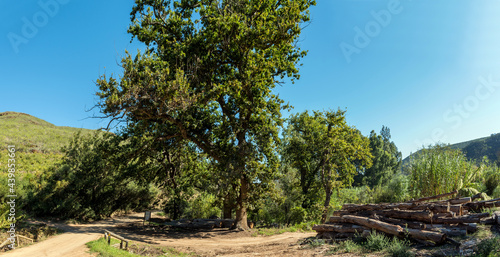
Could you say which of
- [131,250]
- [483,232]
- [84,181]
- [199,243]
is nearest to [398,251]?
[483,232]

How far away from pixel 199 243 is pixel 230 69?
428 inches

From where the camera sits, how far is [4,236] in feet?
38.0

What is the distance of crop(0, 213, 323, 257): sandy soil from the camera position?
10427mm

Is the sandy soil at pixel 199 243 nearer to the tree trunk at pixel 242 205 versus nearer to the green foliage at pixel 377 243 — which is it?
the tree trunk at pixel 242 205

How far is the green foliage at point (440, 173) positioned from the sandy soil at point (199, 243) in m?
9.24

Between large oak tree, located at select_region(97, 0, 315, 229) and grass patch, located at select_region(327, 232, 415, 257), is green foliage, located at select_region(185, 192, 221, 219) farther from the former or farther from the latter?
grass patch, located at select_region(327, 232, 415, 257)

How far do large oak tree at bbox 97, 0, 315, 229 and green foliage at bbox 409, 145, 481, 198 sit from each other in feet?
33.8

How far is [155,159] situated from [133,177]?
2439 millimetres

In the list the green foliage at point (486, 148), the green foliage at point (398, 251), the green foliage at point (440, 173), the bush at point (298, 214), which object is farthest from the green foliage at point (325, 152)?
the green foliage at point (486, 148)

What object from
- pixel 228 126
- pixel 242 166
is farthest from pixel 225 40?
pixel 242 166

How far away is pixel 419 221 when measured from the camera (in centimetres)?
927

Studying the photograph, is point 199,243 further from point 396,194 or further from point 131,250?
point 396,194

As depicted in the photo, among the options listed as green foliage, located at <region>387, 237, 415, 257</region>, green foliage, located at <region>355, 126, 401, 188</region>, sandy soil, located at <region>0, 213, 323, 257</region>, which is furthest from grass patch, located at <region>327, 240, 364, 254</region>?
A: green foliage, located at <region>355, 126, 401, 188</region>

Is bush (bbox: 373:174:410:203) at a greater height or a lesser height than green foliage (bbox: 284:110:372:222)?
lesser
